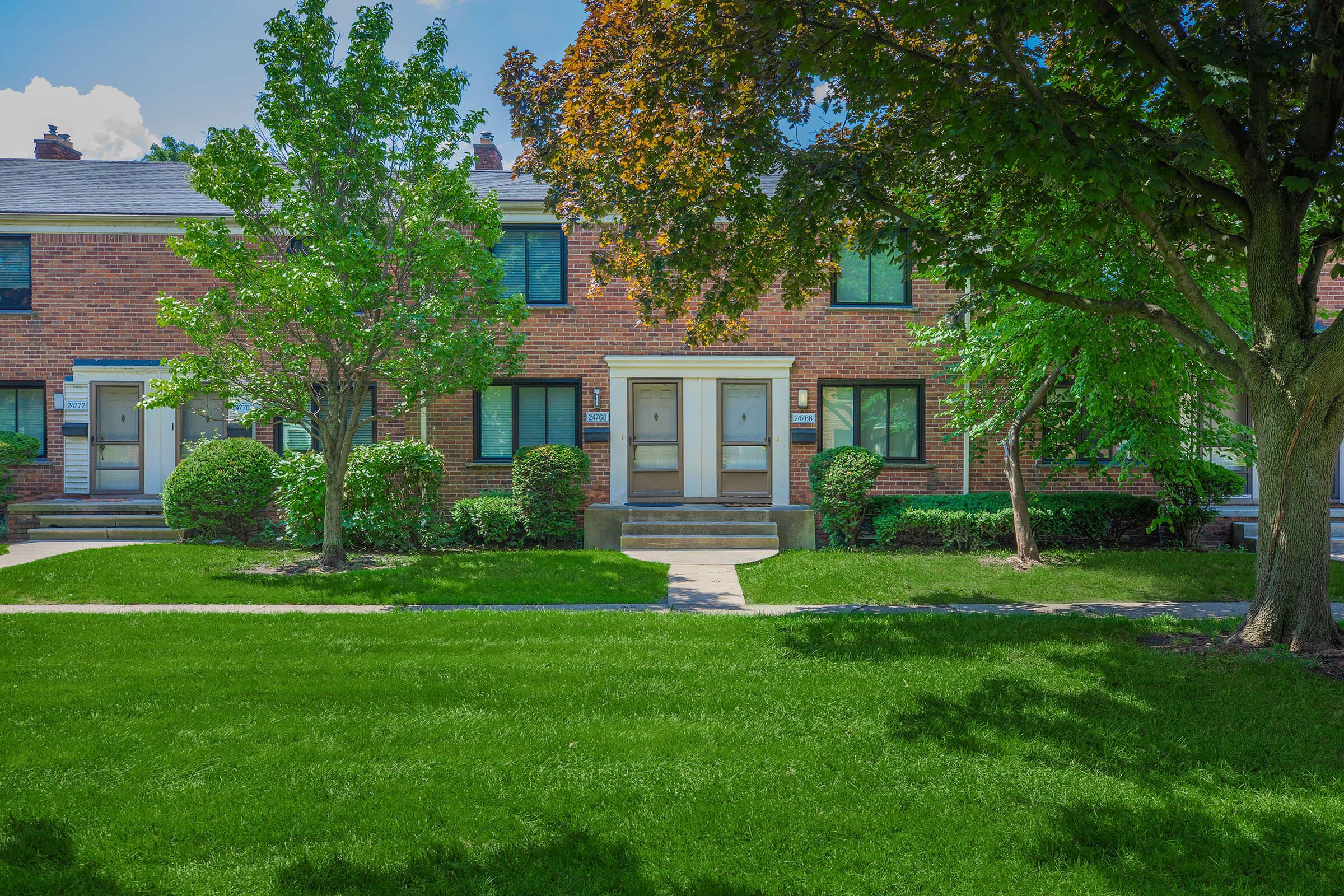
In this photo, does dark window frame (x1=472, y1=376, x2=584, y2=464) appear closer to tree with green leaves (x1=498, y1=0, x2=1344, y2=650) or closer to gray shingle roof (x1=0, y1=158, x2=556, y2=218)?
gray shingle roof (x1=0, y1=158, x2=556, y2=218)

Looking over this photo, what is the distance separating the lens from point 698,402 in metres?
13.6

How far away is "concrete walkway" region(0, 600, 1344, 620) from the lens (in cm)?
774

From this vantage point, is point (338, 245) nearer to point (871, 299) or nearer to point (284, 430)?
point (284, 430)

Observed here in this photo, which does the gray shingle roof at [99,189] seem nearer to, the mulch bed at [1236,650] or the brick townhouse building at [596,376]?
the brick townhouse building at [596,376]

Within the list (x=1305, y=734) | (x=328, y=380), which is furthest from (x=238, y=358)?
(x=1305, y=734)

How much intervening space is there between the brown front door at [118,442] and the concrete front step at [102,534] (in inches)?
58.4

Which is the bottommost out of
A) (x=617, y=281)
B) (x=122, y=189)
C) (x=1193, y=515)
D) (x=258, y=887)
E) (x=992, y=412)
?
(x=258, y=887)

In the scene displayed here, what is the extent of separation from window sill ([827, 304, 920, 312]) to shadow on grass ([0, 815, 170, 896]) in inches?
471

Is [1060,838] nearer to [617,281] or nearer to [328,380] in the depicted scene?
[328,380]

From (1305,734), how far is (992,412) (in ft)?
25.7

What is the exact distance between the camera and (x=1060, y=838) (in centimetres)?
339

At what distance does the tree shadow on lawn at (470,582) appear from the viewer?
28.0ft

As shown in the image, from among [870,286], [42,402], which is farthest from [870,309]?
[42,402]

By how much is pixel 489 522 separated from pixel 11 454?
326 inches
